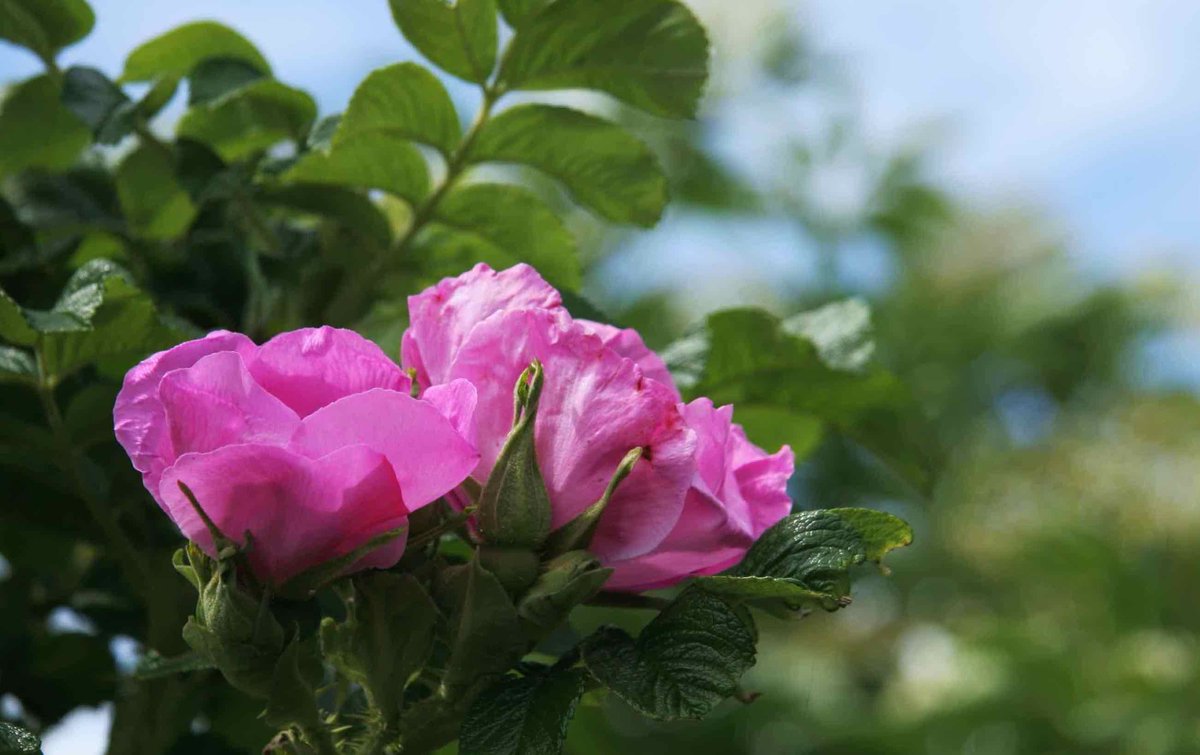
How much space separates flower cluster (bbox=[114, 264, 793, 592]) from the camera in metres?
0.20

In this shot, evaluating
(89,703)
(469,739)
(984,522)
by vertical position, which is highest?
(469,739)

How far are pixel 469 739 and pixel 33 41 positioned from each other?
0.88 feet

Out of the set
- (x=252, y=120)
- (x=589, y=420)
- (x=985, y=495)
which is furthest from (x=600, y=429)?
(x=985, y=495)

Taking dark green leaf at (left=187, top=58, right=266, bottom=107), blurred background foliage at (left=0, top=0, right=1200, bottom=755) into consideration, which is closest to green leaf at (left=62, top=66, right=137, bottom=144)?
dark green leaf at (left=187, top=58, right=266, bottom=107)

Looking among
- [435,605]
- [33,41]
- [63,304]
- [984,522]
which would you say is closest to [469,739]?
[435,605]

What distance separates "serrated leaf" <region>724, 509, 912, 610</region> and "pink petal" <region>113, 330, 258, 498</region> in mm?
95

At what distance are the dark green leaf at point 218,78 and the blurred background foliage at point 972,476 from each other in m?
1.45

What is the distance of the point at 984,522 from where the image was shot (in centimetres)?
329

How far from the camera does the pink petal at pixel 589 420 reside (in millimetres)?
215

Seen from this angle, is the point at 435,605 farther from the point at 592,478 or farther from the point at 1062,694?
the point at 1062,694

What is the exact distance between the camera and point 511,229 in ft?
1.21

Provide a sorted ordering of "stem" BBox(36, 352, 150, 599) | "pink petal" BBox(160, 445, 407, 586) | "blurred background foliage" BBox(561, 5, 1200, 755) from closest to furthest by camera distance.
Answer: "pink petal" BBox(160, 445, 407, 586) < "stem" BBox(36, 352, 150, 599) < "blurred background foliage" BBox(561, 5, 1200, 755)

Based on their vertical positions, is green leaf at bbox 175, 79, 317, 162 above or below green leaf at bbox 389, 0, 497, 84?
below

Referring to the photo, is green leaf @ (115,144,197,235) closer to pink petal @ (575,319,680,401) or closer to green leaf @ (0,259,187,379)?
green leaf @ (0,259,187,379)
